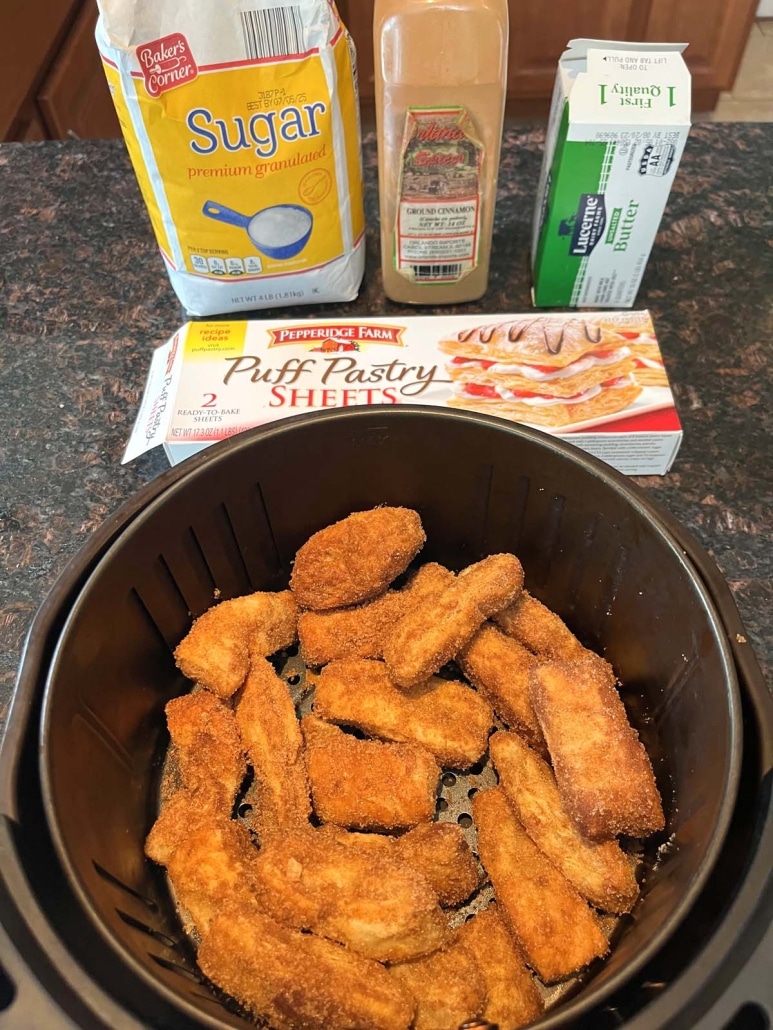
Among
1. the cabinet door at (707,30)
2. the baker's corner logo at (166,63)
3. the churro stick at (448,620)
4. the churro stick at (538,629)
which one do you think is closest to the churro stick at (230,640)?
the churro stick at (448,620)

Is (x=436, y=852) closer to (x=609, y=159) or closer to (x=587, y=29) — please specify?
(x=609, y=159)

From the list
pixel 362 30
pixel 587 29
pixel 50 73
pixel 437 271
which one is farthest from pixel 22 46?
pixel 587 29

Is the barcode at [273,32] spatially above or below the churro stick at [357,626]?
above

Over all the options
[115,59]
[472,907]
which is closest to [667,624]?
[472,907]

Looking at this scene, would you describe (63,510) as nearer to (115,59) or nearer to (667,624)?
(115,59)

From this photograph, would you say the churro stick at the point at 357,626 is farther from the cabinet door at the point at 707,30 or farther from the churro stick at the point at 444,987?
the cabinet door at the point at 707,30

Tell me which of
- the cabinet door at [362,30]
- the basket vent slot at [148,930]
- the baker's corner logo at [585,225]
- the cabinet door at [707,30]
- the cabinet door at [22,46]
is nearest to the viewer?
the basket vent slot at [148,930]
